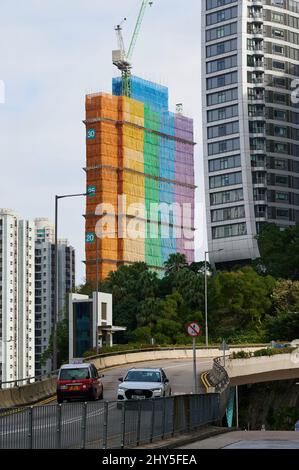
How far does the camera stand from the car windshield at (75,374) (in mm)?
49562

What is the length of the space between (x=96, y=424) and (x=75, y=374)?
24.3 metres

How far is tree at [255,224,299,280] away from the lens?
15562cm

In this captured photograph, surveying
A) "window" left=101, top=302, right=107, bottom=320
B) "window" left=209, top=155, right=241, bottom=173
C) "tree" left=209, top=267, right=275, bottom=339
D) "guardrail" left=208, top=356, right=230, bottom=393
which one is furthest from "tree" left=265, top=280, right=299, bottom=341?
"guardrail" left=208, top=356, right=230, bottom=393

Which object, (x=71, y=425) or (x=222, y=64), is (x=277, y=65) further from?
(x=71, y=425)

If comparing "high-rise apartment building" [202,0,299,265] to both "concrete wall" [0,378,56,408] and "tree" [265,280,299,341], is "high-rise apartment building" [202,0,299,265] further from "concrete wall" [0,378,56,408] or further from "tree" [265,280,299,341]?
"concrete wall" [0,378,56,408]

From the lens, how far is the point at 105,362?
84.9m

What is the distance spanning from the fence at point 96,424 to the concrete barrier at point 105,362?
17.8 metres

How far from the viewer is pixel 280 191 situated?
194750 millimetres

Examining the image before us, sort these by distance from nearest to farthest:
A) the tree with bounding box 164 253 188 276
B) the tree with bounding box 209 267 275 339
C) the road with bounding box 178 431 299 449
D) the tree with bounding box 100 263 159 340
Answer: the road with bounding box 178 431 299 449 < the tree with bounding box 209 267 275 339 < the tree with bounding box 100 263 159 340 < the tree with bounding box 164 253 188 276

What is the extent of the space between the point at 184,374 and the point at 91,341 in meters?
60.8

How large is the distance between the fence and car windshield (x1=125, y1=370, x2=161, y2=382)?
1078 centimetres

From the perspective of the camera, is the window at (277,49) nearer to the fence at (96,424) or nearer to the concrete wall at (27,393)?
the concrete wall at (27,393)

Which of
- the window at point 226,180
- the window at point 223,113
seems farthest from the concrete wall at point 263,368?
the window at point 223,113
